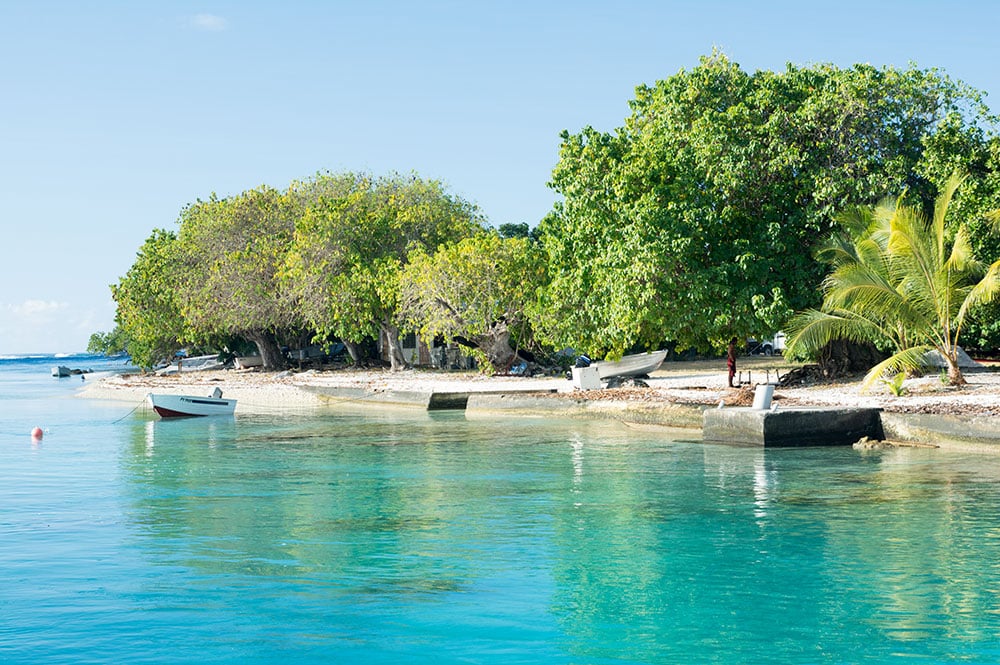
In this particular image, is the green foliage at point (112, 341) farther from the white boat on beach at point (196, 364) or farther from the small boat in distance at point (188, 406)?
the small boat in distance at point (188, 406)

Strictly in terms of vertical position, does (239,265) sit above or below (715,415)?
above

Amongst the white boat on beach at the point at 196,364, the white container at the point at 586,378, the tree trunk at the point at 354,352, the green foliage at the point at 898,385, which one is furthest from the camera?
the white boat on beach at the point at 196,364

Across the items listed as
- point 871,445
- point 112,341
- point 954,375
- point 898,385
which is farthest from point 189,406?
point 112,341

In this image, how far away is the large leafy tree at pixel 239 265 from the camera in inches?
1726

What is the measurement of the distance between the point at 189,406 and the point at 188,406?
3cm

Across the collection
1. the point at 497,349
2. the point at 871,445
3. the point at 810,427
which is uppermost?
the point at 497,349

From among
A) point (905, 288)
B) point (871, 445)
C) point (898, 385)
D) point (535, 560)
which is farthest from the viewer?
point (905, 288)

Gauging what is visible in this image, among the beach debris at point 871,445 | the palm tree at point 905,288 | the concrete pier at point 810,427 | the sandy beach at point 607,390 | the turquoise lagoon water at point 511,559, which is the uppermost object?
the palm tree at point 905,288

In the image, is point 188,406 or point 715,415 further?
point 188,406

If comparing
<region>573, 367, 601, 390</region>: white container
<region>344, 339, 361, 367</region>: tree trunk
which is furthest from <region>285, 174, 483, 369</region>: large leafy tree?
<region>573, 367, 601, 390</region>: white container

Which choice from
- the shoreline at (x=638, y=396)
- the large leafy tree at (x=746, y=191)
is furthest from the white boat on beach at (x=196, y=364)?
the large leafy tree at (x=746, y=191)

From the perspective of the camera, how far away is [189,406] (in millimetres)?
29906

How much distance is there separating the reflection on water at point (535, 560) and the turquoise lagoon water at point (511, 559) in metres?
0.04

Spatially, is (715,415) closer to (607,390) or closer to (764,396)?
(764,396)
